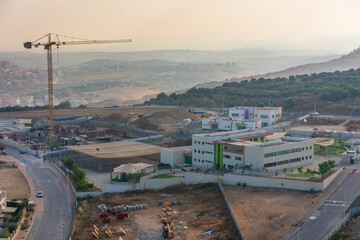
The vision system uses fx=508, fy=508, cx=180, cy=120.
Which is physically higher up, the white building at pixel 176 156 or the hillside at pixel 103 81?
the hillside at pixel 103 81

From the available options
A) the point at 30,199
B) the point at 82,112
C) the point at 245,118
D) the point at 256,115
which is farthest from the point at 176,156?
the point at 82,112

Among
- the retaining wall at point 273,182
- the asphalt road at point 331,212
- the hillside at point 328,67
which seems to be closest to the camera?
the asphalt road at point 331,212

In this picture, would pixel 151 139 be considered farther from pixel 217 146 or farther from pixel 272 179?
pixel 272 179

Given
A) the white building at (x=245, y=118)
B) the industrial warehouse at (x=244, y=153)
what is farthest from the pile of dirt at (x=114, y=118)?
the industrial warehouse at (x=244, y=153)

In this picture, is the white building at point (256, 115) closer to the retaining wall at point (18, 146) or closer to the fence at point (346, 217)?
the retaining wall at point (18, 146)

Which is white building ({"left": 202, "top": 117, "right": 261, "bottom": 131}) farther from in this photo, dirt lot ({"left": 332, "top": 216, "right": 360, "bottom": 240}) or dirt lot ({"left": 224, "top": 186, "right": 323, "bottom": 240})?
dirt lot ({"left": 332, "top": 216, "right": 360, "bottom": 240})

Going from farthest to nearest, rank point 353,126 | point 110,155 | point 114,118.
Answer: point 114,118 < point 353,126 < point 110,155

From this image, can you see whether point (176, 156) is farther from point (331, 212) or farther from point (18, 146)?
point (18, 146)
